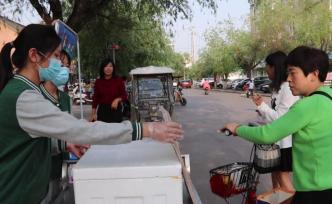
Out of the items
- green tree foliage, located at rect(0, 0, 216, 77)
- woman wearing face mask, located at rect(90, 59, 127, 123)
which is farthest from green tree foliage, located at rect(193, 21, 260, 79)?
woman wearing face mask, located at rect(90, 59, 127, 123)

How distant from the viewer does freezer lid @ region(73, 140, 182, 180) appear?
2.17 metres

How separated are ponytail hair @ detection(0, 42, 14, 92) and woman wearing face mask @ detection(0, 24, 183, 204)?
0.14 meters

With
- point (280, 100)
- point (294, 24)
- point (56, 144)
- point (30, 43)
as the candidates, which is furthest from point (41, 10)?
point (294, 24)

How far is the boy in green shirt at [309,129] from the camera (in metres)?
2.56

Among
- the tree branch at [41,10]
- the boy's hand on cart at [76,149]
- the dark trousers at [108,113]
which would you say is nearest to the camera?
the boy's hand on cart at [76,149]

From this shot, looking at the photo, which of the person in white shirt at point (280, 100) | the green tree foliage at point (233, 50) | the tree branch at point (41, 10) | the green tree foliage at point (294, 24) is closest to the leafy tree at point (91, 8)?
the tree branch at point (41, 10)

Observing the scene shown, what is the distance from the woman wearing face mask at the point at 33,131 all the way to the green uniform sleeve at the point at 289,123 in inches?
28.5

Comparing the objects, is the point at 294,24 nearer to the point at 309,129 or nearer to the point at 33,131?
the point at 309,129

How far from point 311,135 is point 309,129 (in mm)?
38

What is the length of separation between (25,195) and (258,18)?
40.9 metres

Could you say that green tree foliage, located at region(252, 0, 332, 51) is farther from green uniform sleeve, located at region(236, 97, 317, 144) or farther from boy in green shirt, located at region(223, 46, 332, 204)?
green uniform sleeve, located at region(236, 97, 317, 144)

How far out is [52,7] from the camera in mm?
11070

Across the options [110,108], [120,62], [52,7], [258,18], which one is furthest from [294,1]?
[110,108]

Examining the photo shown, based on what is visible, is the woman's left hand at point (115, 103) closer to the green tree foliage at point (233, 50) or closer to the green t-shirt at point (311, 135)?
the green t-shirt at point (311, 135)
